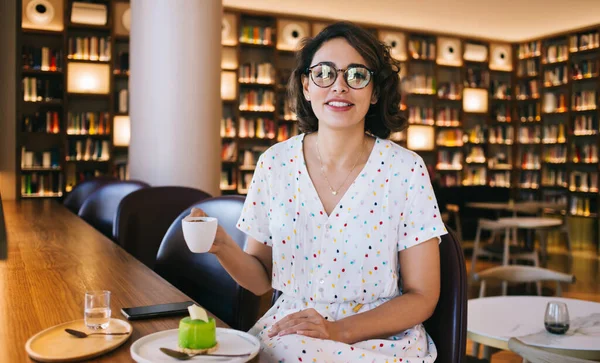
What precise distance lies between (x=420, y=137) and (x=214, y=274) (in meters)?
8.11

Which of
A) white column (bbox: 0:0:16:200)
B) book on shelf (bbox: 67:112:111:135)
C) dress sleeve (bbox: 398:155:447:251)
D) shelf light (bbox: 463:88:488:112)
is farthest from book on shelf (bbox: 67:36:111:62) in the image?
dress sleeve (bbox: 398:155:447:251)

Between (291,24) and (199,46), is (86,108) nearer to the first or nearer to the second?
(291,24)

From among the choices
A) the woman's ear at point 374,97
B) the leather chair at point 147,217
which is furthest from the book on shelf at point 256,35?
the woman's ear at point 374,97

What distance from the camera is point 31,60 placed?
21.9 feet

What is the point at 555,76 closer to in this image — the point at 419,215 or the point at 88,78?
the point at 88,78

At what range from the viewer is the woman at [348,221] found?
4.69 ft

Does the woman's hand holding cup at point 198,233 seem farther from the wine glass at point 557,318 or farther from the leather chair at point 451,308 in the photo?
the wine glass at point 557,318

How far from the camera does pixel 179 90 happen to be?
395cm

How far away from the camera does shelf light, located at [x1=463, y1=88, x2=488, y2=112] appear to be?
9.87 metres

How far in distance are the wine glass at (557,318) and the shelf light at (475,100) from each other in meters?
8.38

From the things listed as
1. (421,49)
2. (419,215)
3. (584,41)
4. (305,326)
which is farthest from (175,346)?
(584,41)

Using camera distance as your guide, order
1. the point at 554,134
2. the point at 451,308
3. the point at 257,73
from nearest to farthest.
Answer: the point at 451,308 < the point at 257,73 < the point at 554,134

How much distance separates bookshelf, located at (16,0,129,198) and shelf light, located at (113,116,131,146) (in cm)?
7

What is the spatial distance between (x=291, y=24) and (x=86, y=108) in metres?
3.07
